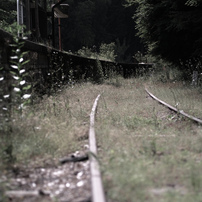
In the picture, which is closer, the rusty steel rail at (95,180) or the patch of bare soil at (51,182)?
the rusty steel rail at (95,180)

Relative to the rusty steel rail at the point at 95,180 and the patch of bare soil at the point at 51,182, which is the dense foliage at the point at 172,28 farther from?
the patch of bare soil at the point at 51,182

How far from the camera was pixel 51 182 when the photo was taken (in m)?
3.07

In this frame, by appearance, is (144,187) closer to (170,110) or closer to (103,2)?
(170,110)

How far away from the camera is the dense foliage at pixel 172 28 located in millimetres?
14266

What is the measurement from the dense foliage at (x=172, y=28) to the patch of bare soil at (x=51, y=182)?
11.9 m

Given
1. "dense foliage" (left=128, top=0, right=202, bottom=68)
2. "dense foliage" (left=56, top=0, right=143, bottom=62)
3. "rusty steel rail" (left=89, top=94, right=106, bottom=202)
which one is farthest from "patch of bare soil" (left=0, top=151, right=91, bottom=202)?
"dense foliage" (left=56, top=0, right=143, bottom=62)

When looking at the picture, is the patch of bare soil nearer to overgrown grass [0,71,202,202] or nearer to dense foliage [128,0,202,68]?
overgrown grass [0,71,202,202]

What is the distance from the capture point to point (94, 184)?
8.66 feet

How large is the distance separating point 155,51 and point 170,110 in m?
11.2

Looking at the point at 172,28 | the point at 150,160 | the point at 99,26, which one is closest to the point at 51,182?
the point at 150,160

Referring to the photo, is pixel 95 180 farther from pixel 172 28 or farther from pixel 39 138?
pixel 172 28

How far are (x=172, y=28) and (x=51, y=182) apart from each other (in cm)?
1399

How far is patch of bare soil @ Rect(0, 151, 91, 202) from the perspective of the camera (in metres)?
2.67

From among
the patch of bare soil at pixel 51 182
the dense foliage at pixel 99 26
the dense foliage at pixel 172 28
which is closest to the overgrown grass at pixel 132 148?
the patch of bare soil at pixel 51 182
